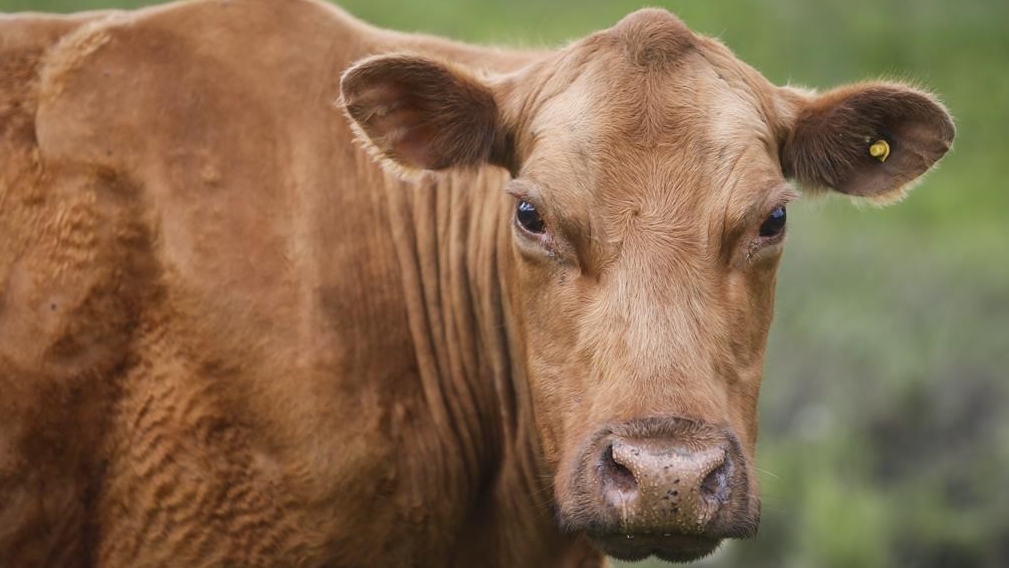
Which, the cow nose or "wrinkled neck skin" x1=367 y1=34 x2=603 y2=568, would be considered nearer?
the cow nose

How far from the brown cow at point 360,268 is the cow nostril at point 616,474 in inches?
4.5

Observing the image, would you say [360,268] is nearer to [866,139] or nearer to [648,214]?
[648,214]

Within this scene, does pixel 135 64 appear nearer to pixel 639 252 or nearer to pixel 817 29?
pixel 639 252

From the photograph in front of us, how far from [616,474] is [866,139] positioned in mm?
2193

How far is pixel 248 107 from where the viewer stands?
7.13 m

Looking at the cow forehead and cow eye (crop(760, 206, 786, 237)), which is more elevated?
the cow forehead

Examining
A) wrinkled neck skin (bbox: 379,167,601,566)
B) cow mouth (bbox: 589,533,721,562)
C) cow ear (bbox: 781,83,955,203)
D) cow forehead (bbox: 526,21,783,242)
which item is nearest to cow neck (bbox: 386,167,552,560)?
wrinkled neck skin (bbox: 379,167,601,566)

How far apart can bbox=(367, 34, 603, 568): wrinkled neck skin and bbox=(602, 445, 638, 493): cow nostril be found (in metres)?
1.16

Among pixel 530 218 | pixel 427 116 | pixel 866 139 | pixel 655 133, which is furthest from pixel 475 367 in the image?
pixel 866 139

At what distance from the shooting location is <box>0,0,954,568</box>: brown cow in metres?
6.42

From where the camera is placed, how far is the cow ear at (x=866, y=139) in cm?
704

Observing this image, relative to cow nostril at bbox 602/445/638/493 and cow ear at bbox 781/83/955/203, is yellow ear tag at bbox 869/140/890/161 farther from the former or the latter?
cow nostril at bbox 602/445/638/493

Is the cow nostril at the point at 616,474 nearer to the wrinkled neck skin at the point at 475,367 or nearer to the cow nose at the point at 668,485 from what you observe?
the cow nose at the point at 668,485

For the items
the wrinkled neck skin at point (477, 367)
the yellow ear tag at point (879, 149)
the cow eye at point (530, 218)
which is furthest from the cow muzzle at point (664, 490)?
the yellow ear tag at point (879, 149)
